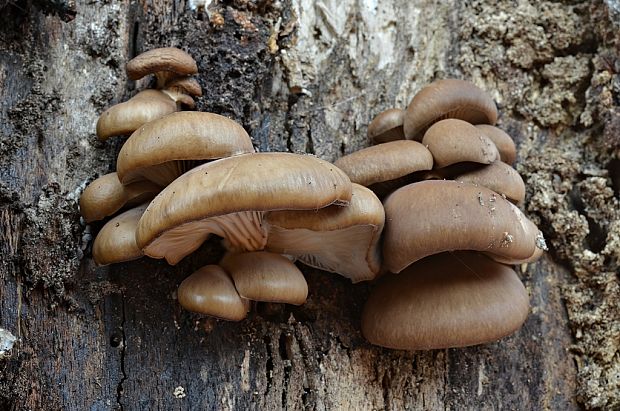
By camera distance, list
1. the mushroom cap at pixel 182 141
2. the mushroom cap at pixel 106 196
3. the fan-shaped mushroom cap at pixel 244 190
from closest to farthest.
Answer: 1. the fan-shaped mushroom cap at pixel 244 190
2. the mushroom cap at pixel 182 141
3. the mushroom cap at pixel 106 196

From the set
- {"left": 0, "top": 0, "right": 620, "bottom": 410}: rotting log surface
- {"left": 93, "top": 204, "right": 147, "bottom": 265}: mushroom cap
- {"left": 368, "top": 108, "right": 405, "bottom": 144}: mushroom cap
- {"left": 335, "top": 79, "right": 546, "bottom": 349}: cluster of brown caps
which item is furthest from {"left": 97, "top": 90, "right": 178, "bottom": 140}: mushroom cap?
{"left": 368, "top": 108, "right": 405, "bottom": 144}: mushroom cap

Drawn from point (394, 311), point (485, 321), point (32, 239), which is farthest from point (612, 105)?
point (32, 239)

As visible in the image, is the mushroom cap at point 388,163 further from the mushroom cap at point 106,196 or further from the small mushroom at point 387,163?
the mushroom cap at point 106,196

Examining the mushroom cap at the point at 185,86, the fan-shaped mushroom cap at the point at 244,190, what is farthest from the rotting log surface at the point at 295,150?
the fan-shaped mushroom cap at the point at 244,190

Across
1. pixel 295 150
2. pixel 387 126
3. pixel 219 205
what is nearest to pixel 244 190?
pixel 219 205

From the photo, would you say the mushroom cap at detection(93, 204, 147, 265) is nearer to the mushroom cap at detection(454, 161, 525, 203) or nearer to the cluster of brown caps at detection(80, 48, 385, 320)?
the cluster of brown caps at detection(80, 48, 385, 320)

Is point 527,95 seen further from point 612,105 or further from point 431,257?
point 431,257
